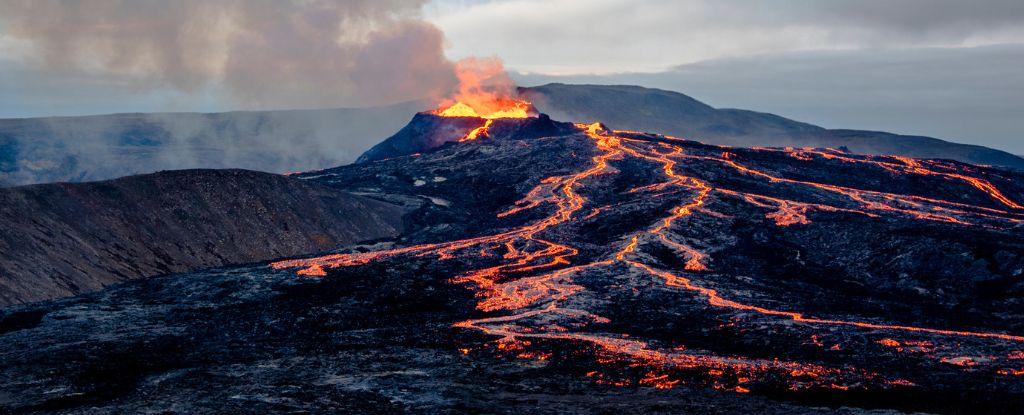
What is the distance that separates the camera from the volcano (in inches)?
1264

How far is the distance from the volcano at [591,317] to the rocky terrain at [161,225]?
12.2ft

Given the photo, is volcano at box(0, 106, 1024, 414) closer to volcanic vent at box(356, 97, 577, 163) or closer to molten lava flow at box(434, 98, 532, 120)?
volcanic vent at box(356, 97, 577, 163)

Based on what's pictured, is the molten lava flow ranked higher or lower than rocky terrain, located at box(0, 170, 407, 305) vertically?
higher

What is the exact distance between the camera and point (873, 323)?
4466 cm

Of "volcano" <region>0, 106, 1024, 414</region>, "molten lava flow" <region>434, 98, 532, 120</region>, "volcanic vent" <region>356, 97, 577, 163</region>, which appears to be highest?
"molten lava flow" <region>434, 98, 532, 120</region>

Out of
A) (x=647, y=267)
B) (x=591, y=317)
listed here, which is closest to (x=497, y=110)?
(x=647, y=267)

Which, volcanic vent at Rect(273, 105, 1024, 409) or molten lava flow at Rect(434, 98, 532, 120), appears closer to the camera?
volcanic vent at Rect(273, 105, 1024, 409)

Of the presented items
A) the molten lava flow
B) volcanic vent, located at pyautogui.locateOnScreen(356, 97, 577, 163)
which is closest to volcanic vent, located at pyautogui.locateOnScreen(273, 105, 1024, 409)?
volcanic vent, located at pyautogui.locateOnScreen(356, 97, 577, 163)

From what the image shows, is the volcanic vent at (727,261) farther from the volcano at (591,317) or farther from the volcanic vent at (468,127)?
the volcanic vent at (468,127)

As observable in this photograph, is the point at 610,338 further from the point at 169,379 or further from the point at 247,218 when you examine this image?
the point at 247,218

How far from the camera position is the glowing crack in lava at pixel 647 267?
36031 millimetres

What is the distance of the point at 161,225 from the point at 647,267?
1296 inches

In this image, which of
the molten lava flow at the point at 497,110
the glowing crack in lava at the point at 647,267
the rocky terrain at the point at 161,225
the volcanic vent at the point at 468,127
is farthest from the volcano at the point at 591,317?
the molten lava flow at the point at 497,110

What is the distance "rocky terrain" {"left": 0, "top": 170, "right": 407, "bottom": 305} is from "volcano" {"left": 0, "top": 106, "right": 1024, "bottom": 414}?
12.2 ft
